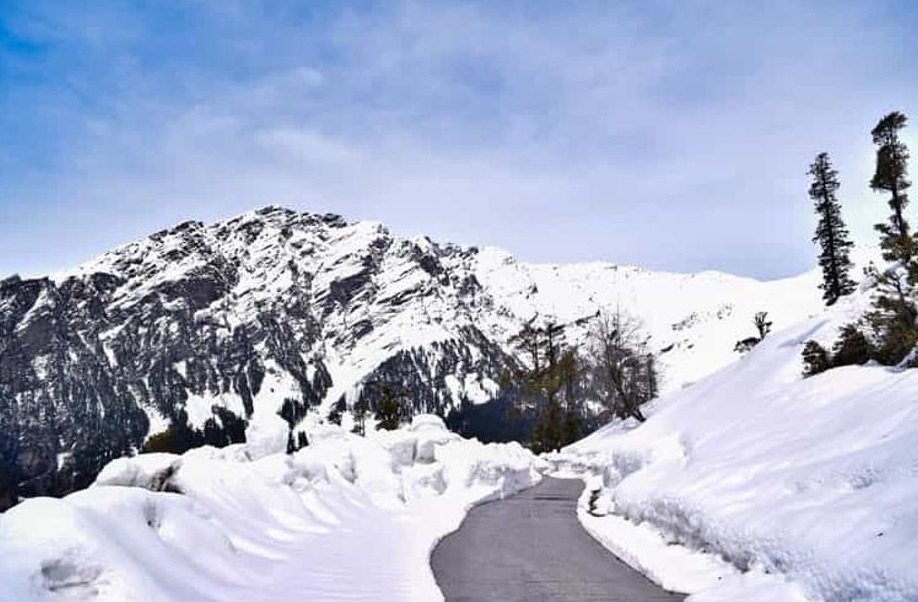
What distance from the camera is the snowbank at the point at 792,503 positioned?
30.8 ft

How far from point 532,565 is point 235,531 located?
18.6 ft

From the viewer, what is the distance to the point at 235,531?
549 inches

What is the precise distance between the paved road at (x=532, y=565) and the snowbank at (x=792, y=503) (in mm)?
551

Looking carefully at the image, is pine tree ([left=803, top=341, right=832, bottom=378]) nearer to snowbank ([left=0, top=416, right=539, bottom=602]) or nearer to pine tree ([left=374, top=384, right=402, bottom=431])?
snowbank ([left=0, top=416, right=539, bottom=602])

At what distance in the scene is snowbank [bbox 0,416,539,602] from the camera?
7668 millimetres

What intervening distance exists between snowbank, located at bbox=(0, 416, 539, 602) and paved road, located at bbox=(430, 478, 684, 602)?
594 millimetres

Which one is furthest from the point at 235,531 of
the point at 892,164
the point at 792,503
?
the point at 892,164

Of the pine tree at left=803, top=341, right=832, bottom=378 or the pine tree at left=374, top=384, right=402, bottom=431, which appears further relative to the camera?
the pine tree at left=374, top=384, right=402, bottom=431

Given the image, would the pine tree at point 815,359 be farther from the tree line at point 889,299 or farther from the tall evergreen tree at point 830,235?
the tall evergreen tree at point 830,235

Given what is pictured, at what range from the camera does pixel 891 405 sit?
14328 mm

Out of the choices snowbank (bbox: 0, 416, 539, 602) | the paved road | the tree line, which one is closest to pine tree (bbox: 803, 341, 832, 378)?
the tree line

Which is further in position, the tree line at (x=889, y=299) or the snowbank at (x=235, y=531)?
the tree line at (x=889, y=299)

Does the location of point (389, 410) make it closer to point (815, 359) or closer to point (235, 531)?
point (815, 359)

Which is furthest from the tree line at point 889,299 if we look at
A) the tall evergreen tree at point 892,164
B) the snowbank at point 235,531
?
the snowbank at point 235,531
